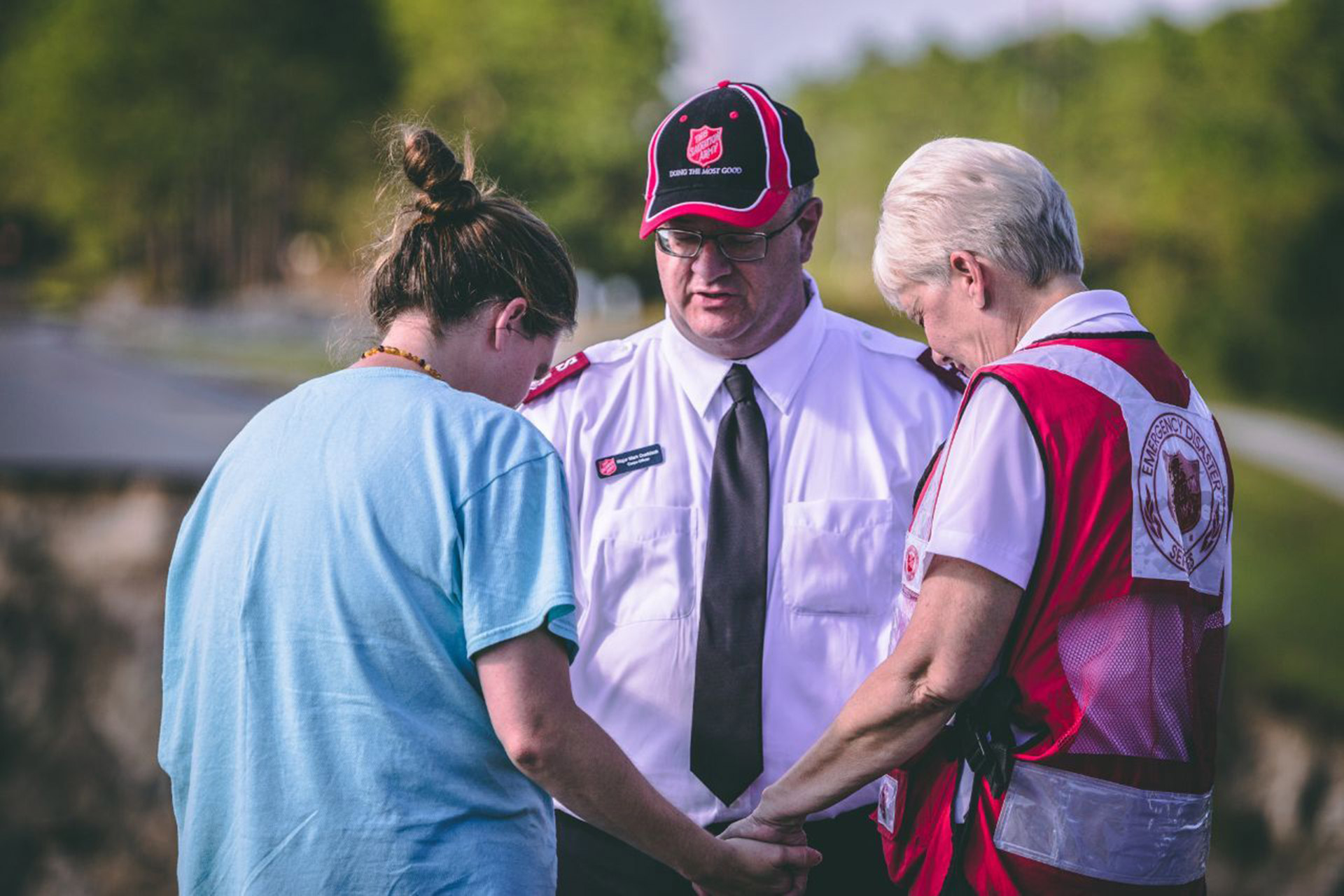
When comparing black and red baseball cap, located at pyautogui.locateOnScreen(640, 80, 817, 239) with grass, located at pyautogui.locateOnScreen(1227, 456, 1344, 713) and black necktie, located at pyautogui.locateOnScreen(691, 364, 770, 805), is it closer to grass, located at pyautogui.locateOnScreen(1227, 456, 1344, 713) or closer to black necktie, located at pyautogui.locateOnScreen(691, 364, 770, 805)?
black necktie, located at pyautogui.locateOnScreen(691, 364, 770, 805)

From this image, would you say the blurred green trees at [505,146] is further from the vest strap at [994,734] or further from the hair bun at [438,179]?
the vest strap at [994,734]

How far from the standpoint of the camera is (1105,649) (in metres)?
1.64

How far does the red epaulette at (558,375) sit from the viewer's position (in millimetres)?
2496

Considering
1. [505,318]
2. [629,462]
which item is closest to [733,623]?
[629,462]

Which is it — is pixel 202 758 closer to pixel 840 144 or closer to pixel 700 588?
pixel 700 588

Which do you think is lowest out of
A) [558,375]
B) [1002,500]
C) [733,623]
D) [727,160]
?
[733,623]

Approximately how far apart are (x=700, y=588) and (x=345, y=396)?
0.91 metres

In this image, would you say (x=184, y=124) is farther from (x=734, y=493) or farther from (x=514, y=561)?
(x=514, y=561)

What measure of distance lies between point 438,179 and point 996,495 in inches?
33.9

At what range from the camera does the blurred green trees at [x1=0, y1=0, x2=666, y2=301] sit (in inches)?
686

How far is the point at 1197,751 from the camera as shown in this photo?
5.64 ft

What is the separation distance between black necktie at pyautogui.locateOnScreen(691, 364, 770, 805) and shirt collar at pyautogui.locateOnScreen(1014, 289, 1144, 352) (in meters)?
0.71

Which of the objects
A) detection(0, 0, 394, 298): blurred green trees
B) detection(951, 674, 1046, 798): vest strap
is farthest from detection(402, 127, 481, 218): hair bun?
detection(0, 0, 394, 298): blurred green trees

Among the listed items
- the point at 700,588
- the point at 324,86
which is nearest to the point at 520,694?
the point at 700,588
